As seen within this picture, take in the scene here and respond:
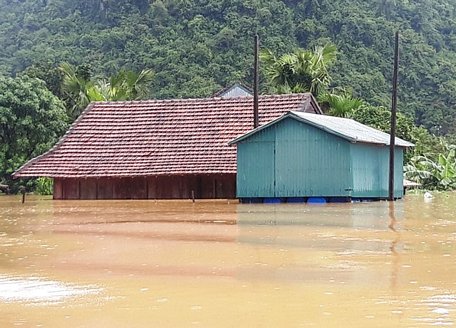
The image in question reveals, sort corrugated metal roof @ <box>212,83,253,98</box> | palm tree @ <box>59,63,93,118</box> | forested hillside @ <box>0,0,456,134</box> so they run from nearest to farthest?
palm tree @ <box>59,63,93,118</box> < corrugated metal roof @ <box>212,83,253,98</box> < forested hillside @ <box>0,0,456,134</box>

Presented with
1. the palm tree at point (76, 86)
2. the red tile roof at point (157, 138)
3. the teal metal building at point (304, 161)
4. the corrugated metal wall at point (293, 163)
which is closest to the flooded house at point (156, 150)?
the red tile roof at point (157, 138)

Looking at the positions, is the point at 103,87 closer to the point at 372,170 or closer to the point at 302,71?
the point at 302,71

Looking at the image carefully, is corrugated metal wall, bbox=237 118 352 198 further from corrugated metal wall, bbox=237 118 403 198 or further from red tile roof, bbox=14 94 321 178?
red tile roof, bbox=14 94 321 178

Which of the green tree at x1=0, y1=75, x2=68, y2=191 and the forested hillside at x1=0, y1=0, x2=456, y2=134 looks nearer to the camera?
the green tree at x1=0, y1=75, x2=68, y2=191

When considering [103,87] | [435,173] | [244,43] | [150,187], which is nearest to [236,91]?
[103,87]

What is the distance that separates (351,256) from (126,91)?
33233 mm

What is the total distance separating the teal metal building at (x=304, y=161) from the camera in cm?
2603

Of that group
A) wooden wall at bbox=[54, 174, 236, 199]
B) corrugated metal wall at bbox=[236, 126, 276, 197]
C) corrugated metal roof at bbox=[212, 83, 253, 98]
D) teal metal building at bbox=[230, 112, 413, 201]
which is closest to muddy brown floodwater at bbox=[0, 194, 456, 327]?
teal metal building at bbox=[230, 112, 413, 201]

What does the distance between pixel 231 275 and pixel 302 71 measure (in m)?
31.8

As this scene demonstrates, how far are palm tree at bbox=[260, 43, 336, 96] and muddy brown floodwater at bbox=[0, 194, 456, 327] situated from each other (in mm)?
23729

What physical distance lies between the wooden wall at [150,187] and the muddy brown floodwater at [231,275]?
14.1 meters

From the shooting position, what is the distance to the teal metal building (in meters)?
26.0

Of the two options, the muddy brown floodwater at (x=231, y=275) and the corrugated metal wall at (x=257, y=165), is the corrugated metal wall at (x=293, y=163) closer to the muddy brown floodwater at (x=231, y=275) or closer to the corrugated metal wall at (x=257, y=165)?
the corrugated metal wall at (x=257, y=165)

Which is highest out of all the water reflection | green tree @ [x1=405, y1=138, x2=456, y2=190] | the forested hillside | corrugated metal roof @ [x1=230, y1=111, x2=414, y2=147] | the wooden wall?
the forested hillside
